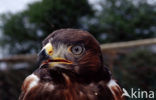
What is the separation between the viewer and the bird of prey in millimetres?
381

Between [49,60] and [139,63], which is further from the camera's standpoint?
[139,63]

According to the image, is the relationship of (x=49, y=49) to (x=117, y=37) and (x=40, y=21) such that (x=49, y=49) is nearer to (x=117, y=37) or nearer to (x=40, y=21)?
(x=40, y=21)

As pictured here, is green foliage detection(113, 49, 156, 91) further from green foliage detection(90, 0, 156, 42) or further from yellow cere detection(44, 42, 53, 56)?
yellow cere detection(44, 42, 53, 56)

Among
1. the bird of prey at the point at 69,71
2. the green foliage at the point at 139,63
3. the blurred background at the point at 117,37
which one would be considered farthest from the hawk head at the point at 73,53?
the green foliage at the point at 139,63

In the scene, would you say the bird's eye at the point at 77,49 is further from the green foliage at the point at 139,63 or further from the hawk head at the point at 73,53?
the green foliage at the point at 139,63

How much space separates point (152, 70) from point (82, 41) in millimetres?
666

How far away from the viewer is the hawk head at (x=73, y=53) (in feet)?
1.24

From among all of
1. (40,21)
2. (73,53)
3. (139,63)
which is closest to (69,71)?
(73,53)

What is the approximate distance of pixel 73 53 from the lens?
0.38 m

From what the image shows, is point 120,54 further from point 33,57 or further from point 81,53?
point 81,53

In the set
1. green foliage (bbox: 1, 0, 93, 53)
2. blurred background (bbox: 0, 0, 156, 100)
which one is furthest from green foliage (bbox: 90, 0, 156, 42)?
green foliage (bbox: 1, 0, 93, 53)

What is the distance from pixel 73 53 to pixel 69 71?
0.03 metres

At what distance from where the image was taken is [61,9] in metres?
0.66

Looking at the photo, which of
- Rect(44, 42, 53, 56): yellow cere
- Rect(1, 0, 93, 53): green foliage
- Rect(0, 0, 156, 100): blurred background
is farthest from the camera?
Rect(0, 0, 156, 100): blurred background
